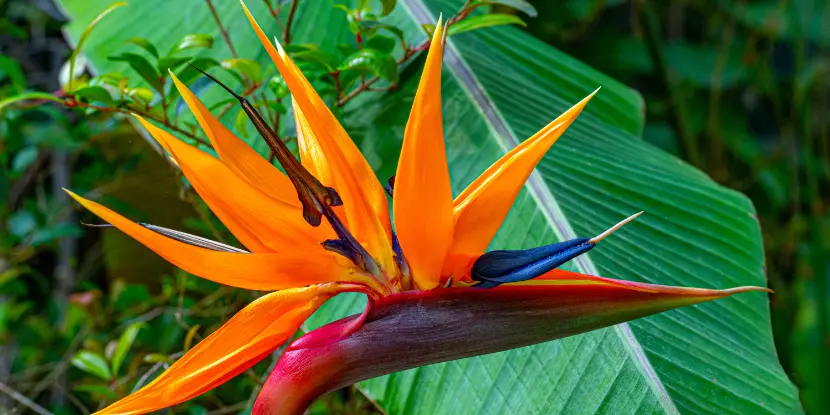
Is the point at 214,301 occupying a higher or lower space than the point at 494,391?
lower

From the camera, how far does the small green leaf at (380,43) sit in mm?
619

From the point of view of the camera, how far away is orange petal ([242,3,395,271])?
361mm

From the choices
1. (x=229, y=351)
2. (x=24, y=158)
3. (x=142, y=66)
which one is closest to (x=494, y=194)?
(x=229, y=351)

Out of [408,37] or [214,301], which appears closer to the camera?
[408,37]

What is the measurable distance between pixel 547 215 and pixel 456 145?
0.11 m

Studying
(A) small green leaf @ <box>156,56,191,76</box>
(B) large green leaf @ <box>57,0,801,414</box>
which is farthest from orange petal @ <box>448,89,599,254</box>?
(A) small green leaf @ <box>156,56,191,76</box>

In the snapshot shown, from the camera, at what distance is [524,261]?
1.15ft

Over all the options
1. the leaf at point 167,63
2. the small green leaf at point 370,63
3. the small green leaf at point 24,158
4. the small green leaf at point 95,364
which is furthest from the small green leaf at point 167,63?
the small green leaf at point 24,158

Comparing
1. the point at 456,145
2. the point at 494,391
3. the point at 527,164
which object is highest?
the point at 527,164

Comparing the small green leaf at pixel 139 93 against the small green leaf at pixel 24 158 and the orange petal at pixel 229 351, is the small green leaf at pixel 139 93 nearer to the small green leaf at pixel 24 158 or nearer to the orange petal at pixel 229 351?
the orange petal at pixel 229 351

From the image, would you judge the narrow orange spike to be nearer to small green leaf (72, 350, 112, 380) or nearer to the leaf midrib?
the leaf midrib

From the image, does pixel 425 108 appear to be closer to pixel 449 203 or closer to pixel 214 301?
pixel 449 203

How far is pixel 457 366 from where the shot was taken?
1.85 feet

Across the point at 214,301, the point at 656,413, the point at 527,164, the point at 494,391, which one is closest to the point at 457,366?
the point at 494,391
